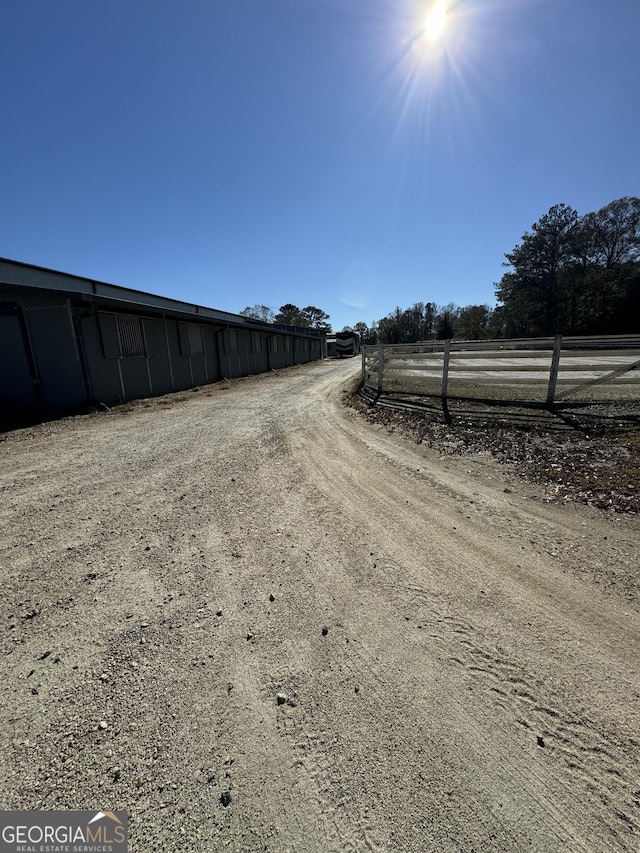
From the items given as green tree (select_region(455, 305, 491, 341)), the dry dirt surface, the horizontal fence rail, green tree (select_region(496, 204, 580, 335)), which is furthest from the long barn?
green tree (select_region(455, 305, 491, 341))

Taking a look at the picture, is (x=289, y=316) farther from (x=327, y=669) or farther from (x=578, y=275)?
(x=327, y=669)

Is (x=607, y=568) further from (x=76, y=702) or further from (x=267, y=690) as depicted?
(x=76, y=702)

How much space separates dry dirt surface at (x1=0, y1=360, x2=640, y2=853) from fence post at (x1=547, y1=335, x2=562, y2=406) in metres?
4.05

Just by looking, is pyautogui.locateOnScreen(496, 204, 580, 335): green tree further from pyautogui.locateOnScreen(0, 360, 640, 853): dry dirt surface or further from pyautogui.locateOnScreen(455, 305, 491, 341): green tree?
pyautogui.locateOnScreen(0, 360, 640, 853): dry dirt surface

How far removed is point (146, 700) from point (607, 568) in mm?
3183

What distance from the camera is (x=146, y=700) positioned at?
1.69 metres

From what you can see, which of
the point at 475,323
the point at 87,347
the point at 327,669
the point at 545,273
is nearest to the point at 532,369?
the point at 327,669

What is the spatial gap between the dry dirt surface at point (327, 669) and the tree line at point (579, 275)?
50.8m

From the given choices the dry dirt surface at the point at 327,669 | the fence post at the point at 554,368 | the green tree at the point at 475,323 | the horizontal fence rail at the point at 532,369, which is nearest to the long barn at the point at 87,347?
the dry dirt surface at the point at 327,669

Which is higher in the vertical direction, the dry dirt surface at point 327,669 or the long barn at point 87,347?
the long barn at point 87,347

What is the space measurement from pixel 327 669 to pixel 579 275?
5525 cm

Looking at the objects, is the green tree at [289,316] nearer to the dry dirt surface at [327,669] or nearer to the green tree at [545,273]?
the green tree at [545,273]

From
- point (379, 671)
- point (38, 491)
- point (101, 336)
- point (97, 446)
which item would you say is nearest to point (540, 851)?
point (379, 671)

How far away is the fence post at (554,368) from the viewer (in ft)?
21.3
